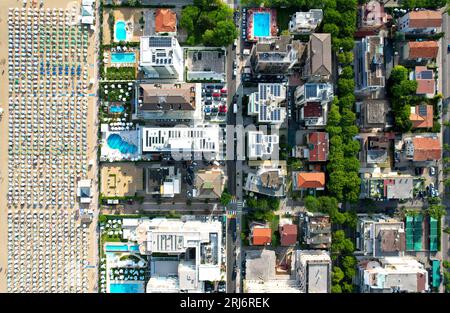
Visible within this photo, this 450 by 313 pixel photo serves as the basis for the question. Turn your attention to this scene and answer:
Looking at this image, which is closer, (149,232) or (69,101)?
(149,232)

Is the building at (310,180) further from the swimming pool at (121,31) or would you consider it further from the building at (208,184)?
the swimming pool at (121,31)

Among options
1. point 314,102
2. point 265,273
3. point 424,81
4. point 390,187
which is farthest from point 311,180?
point 424,81

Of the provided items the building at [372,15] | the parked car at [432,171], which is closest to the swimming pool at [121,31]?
the building at [372,15]

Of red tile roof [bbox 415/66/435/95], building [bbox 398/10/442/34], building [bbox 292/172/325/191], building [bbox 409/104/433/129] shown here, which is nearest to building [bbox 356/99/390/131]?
building [bbox 409/104/433/129]

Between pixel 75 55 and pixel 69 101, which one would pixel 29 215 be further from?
pixel 75 55

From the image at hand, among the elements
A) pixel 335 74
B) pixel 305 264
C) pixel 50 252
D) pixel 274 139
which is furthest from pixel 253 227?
pixel 50 252

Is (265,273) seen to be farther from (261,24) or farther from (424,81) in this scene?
(261,24)
